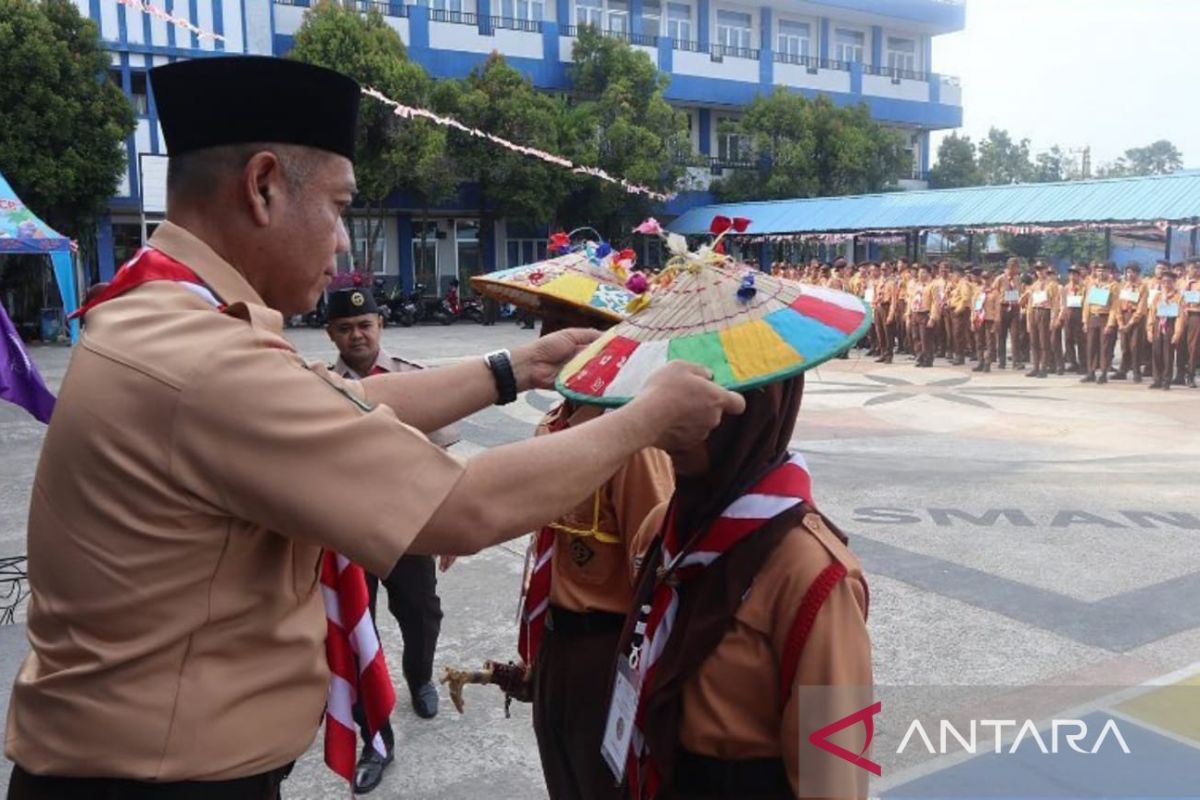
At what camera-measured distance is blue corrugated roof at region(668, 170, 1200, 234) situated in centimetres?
1894

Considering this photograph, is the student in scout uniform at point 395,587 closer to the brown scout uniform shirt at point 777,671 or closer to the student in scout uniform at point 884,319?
the brown scout uniform shirt at point 777,671

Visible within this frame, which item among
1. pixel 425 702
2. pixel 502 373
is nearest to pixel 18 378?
pixel 425 702

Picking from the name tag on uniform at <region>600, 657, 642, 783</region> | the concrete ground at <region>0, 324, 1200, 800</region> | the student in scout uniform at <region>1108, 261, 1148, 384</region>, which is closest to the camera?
the name tag on uniform at <region>600, 657, 642, 783</region>

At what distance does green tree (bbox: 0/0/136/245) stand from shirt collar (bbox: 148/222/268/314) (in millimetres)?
22449

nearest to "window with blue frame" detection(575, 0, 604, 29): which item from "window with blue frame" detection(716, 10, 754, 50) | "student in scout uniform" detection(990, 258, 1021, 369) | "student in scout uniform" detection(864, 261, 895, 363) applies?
"window with blue frame" detection(716, 10, 754, 50)

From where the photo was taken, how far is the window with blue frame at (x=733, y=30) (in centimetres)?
3631

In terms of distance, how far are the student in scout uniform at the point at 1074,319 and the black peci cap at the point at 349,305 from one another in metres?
14.5

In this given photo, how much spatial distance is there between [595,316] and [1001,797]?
2.06 meters

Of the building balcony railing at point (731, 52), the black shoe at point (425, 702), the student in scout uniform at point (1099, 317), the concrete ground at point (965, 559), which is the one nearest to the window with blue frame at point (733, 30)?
the building balcony railing at point (731, 52)

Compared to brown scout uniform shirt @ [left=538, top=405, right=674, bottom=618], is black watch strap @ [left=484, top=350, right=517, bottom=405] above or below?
above

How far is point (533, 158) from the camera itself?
28.2 meters

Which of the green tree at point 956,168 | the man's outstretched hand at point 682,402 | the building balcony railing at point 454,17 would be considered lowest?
the man's outstretched hand at point 682,402

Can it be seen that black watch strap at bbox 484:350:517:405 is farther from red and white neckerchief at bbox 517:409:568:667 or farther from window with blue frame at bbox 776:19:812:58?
window with blue frame at bbox 776:19:812:58

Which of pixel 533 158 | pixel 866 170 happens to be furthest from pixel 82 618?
pixel 866 170
